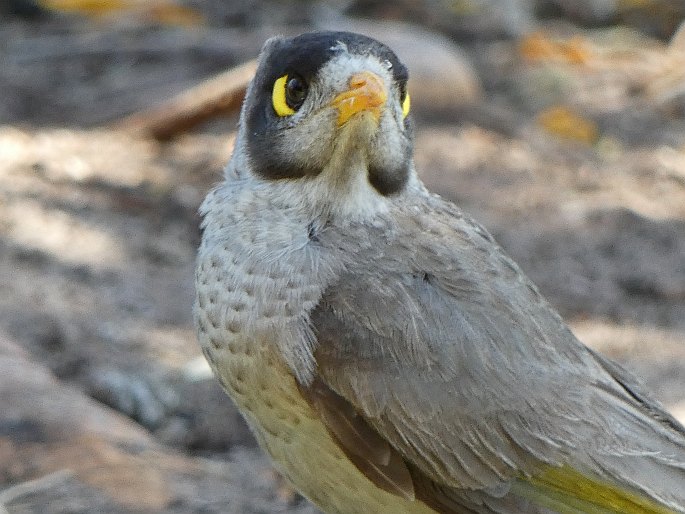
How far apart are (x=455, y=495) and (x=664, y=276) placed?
135 inches

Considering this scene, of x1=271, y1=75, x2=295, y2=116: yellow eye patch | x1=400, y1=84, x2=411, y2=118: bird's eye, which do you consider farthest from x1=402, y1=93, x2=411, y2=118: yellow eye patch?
x1=271, y1=75, x2=295, y2=116: yellow eye patch

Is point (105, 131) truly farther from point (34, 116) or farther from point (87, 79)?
point (87, 79)

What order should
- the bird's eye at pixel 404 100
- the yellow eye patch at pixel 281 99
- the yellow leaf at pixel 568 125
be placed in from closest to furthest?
1. the yellow eye patch at pixel 281 99
2. the bird's eye at pixel 404 100
3. the yellow leaf at pixel 568 125

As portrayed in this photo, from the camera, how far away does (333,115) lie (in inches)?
158

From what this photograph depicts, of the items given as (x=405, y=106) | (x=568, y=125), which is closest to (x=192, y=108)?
(x=568, y=125)

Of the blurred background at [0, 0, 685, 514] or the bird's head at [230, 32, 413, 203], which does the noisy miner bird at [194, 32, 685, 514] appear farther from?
the blurred background at [0, 0, 685, 514]

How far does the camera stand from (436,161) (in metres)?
8.09

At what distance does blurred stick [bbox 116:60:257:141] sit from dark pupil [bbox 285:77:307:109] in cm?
332

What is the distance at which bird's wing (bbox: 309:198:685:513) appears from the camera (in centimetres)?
384

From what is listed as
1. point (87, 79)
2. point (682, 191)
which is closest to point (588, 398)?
point (682, 191)

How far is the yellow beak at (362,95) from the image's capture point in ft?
12.9

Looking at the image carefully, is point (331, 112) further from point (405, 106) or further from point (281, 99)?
point (405, 106)

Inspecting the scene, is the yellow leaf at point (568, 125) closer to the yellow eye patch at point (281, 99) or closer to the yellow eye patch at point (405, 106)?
the yellow eye patch at point (405, 106)

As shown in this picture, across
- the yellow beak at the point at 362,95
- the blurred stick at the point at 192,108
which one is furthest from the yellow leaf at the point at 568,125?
the yellow beak at the point at 362,95
